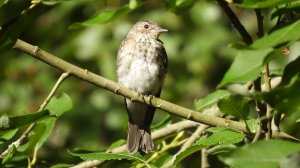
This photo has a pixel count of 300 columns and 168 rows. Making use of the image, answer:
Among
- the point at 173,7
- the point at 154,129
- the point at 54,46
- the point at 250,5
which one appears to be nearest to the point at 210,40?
the point at 54,46

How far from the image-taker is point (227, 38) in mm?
6598

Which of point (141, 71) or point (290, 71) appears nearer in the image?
point (290, 71)

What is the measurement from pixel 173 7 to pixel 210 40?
4105 millimetres

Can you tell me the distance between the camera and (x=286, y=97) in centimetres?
163

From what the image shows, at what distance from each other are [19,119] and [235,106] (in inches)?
28.4

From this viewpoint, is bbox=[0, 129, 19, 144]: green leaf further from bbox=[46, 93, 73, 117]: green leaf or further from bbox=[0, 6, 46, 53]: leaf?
bbox=[46, 93, 73, 117]: green leaf

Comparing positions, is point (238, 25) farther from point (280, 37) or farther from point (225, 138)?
point (225, 138)

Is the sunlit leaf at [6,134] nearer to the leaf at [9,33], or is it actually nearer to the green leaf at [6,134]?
the green leaf at [6,134]

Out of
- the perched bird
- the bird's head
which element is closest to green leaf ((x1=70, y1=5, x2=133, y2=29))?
the perched bird

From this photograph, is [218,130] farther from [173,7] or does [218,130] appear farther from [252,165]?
[252,165]

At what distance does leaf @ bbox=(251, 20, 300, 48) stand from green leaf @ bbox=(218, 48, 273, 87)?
18 millimetres

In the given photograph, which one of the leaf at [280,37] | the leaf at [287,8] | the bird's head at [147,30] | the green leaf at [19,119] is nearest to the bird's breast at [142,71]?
the bird's head at [147,30]

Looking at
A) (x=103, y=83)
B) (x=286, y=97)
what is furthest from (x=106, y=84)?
(x=286, y=97)

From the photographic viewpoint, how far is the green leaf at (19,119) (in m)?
2.19
